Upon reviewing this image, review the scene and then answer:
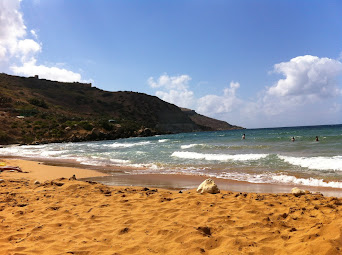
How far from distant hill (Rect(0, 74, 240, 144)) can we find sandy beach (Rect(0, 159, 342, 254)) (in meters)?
40.3

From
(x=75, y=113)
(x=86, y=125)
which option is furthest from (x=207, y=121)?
(x=86, y=125)

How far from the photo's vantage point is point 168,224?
4422 millimetres

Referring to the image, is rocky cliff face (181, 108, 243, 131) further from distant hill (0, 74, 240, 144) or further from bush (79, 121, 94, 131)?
bush (79, 121, 94, 131)

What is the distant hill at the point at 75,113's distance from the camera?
4569 cm

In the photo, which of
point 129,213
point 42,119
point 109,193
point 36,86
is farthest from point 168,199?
point 36,86

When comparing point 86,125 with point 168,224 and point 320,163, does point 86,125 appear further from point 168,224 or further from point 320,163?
point 168,224

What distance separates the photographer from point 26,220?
4809mm

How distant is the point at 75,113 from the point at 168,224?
7555cm

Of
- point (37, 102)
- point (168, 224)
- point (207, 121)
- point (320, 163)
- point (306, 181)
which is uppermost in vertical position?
point (37, 102)

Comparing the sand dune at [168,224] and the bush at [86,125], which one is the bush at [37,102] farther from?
the sand dune at [168,224]

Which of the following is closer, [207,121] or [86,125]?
[86,125]

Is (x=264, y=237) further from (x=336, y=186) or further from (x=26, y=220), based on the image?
(x=336, y=186)

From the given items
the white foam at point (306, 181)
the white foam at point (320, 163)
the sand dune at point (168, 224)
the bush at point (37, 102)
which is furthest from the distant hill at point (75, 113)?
the white foam at point (306, 181)

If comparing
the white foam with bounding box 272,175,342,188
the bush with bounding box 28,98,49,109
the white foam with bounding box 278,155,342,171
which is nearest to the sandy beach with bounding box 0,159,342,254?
the white foam with bounding box 272,175,342,188
